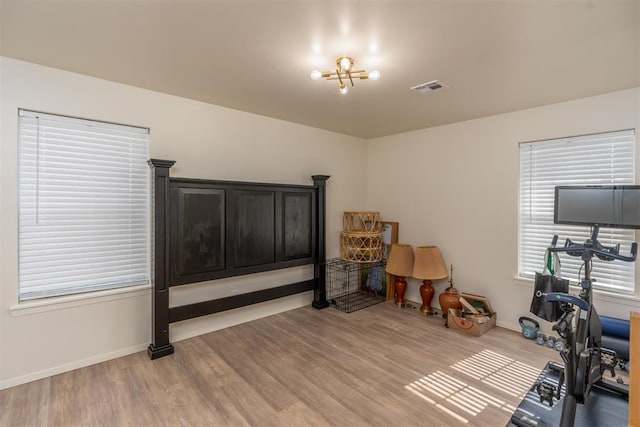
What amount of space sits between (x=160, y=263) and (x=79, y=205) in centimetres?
82

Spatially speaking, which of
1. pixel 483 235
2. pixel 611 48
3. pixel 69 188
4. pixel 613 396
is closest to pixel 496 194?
pixel 483 235

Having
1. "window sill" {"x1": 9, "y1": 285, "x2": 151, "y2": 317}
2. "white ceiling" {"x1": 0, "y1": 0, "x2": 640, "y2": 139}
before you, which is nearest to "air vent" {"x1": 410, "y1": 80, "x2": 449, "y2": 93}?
"white ceiling" {"x1": 0, "y1": 0, "x2": 640, "y2": 139}

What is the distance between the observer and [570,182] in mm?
3125

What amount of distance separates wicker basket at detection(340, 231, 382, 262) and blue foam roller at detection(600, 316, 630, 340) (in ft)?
7.62

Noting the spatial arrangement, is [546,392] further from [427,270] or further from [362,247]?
[362,247]

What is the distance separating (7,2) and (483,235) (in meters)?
4.43

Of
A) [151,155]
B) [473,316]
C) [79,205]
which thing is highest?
[151,155]

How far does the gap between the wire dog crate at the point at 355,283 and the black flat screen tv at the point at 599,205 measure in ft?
7.86

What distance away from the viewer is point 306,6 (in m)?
1.68

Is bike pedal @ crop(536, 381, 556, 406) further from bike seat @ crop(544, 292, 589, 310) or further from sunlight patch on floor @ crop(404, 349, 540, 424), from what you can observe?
bike seat @ crop(544, 292, 589, 310)

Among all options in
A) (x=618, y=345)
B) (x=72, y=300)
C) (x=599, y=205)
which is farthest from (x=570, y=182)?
(x=72, y=300)

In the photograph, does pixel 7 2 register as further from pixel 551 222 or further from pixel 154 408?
pixel 551 222

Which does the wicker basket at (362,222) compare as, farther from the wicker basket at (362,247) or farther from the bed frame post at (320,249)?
the bed frame post at (320,249)

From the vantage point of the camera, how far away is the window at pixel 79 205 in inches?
97.1
